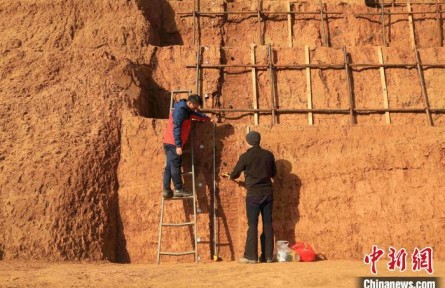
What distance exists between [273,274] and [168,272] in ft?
4.01

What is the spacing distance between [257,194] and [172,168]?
128 centimetres

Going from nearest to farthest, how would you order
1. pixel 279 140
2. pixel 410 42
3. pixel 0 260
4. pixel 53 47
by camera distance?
pixel 0 260 < pixel 279 140 < pixel 53 47 < pixel 410 42

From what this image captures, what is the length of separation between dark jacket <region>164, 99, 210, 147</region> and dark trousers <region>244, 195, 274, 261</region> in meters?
1.32

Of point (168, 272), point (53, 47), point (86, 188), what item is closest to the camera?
point (168, 272)

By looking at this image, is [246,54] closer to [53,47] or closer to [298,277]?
[53,47]

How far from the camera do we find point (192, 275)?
5.60 metres

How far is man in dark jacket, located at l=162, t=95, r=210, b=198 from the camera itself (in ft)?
23.8

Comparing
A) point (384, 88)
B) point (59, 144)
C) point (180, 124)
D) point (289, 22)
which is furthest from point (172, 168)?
point (289, 22)

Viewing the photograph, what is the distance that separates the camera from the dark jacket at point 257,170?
22.9ft

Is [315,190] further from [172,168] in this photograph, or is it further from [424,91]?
[424,91]

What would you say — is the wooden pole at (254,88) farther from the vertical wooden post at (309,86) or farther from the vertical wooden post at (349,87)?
the vertical wooden post at (349,87)

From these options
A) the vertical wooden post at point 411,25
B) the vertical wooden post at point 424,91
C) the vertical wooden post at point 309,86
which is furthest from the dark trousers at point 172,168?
the vertical wooden post at point 411,25

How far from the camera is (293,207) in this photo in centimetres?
760

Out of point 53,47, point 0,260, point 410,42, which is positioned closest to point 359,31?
point 410,42
